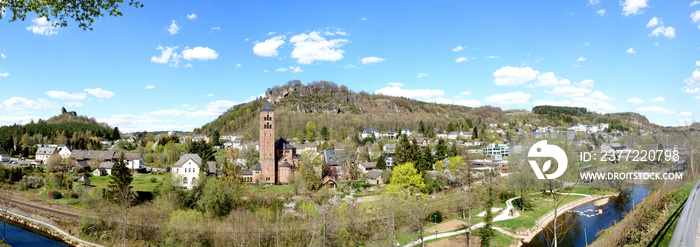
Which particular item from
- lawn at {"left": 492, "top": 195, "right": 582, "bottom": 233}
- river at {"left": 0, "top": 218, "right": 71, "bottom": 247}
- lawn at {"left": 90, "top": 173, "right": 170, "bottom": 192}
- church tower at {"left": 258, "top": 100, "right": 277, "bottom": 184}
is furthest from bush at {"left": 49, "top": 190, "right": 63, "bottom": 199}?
lawn at {"left": 492, "top": 195, "right": 582, "bottom": 233}

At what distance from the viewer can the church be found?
40.2m

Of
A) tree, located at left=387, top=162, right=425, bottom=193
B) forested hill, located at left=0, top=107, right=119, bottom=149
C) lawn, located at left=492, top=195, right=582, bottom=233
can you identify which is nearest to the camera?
lawn, located at left=492, top=195, right=582, bottom=233

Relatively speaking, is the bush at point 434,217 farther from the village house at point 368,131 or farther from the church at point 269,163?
the village house at point 368,131

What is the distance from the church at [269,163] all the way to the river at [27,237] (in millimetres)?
17533

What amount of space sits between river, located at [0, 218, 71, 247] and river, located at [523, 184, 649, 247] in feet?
116

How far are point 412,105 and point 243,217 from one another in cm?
12696

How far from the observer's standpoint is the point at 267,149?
1612 inches

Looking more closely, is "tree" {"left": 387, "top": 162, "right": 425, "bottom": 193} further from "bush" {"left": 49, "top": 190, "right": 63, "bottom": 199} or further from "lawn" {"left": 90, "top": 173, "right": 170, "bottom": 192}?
"bush" {"left": 49, "top": 190, "right": 63, "bottom": 199}

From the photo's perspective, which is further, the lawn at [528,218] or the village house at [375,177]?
the village house at [375,177]

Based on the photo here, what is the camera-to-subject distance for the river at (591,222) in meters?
23.8

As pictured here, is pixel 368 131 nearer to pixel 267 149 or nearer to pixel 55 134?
pixel 267 149

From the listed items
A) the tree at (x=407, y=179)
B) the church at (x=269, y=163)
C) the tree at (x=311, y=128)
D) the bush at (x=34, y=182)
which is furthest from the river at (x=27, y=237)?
the tree at (x=311, y=128)

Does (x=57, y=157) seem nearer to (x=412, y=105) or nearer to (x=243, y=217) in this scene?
(x=243, y=217)

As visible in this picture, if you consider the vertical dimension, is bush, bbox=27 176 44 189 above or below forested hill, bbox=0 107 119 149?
below
